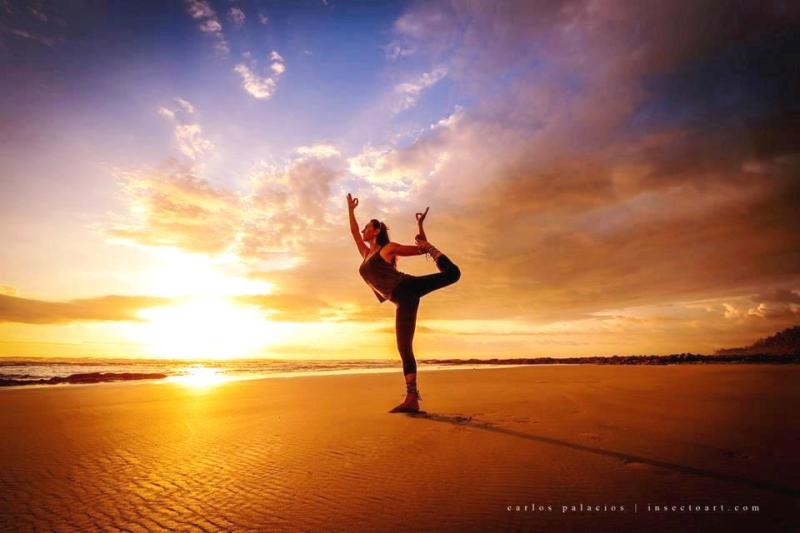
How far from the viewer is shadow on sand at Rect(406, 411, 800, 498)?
2529 mm

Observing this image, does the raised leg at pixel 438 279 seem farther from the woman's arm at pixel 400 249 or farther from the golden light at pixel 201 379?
the golden light at pixel 201 379

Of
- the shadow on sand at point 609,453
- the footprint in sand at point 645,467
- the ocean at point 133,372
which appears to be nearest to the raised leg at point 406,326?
the shadow on sand at point 609,453

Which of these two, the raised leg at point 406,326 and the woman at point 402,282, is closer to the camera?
the woman at point 402,282

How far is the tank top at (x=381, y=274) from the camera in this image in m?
5.71

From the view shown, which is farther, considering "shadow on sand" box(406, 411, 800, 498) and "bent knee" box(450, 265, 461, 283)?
"bent knee" box(450, 265, 461, 283)

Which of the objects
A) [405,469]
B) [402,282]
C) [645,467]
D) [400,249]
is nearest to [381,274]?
[402,282]

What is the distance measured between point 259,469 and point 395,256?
3.32 metres

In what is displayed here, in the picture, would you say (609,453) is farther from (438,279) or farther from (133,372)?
(133,372)

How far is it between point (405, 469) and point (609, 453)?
5.89ft

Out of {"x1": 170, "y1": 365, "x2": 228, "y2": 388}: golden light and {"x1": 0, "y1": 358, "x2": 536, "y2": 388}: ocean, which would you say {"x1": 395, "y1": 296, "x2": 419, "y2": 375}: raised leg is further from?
{"x1": 0, "y1": 358, "x2": 536, "y2": 388}: ocean

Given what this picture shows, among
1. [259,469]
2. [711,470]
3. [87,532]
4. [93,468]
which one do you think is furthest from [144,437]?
[711,470]

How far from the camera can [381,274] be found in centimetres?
577

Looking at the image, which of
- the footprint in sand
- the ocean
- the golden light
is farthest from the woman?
the ocean

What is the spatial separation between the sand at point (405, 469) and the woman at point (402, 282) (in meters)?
0.72
